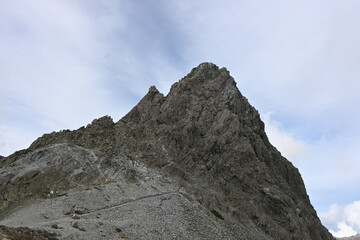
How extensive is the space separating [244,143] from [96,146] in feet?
114

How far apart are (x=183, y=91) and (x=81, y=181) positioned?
43.6 metres

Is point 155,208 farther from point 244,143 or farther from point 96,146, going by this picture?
point 244,143

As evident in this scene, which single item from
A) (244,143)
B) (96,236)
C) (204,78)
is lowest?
(96,236)

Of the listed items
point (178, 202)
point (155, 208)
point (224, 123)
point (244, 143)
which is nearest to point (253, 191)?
point (244, 143)

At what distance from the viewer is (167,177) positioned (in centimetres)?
7550

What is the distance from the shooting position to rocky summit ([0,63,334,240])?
167 feet

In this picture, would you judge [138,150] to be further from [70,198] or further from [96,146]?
[70,198]

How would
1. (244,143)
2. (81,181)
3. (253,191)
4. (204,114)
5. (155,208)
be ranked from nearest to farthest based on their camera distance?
1. (155,208)
2. (81,181)
3. (253,191)
4. (244,143)
5. (204,114)

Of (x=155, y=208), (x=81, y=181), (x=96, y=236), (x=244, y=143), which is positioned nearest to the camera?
(x=96, y=236)

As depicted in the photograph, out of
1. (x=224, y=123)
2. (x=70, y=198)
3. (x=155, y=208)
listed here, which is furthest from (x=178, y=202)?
(x=224, y=123)

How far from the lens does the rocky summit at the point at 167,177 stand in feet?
167

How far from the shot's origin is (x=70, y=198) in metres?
56.7

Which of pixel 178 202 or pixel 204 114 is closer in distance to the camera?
pixel 178 202

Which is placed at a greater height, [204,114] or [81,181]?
[204,114]
